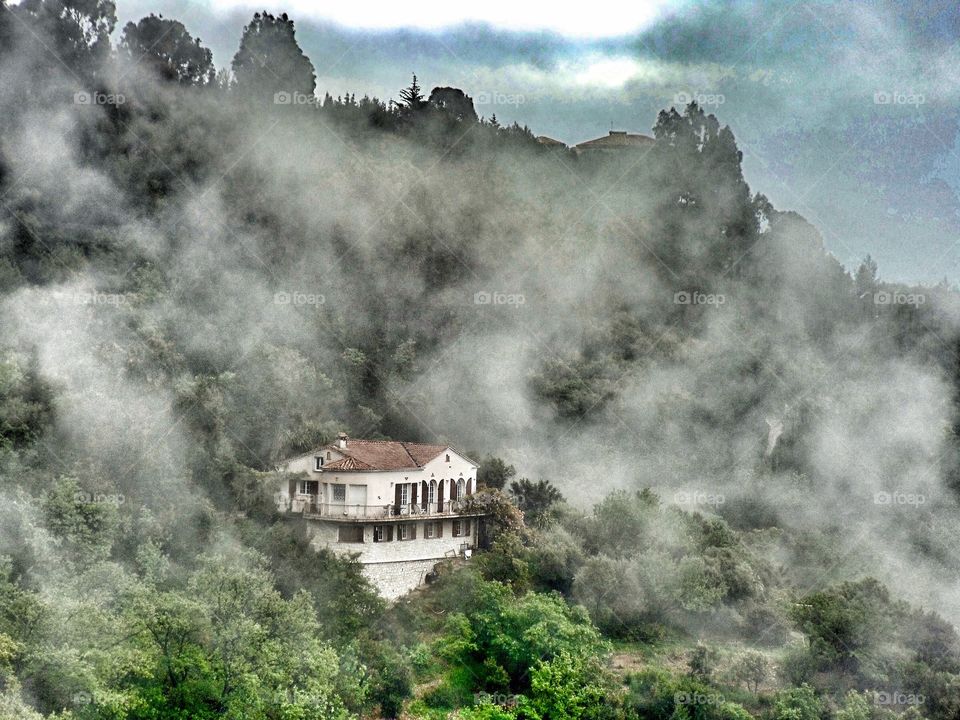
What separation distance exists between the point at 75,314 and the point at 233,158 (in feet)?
32.5

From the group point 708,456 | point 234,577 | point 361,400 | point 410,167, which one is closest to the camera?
point 234,577

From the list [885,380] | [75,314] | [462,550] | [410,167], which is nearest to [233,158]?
[410,167]

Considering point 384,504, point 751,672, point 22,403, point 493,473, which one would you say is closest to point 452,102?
point 493,473

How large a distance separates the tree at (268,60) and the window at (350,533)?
18.6 meters

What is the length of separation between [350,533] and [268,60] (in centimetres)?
2011

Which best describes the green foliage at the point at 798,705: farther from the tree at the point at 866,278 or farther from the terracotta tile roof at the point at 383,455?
the tree at the point at 866,278

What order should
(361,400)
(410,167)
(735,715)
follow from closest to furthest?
1. (735,715)
2. (361,400)
3. (410,167)

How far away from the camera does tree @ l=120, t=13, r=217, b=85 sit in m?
44.1

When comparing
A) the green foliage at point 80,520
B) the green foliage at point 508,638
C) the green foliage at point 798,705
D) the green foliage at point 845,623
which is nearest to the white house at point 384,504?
the green foliage at point 508,638

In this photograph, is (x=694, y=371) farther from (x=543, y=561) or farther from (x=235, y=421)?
(x=235, y=421)

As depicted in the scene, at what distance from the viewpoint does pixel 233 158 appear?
43625 millimetres

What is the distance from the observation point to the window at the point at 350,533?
33.3 m

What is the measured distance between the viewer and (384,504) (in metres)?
33.6

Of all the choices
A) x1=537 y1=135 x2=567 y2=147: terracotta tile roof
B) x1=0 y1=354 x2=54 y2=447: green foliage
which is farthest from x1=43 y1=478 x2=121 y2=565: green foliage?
x1=537 y1=135 x2=567 y2=147: terracotta tile roof
